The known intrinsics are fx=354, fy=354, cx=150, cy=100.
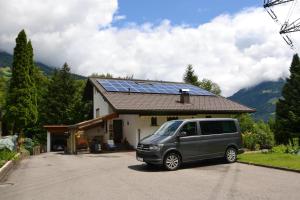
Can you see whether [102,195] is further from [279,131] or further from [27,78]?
[279,131]

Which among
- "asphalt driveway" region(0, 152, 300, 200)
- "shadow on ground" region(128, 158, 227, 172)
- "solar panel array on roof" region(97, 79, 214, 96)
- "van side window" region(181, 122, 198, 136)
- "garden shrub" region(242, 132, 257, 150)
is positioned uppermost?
"solar panel array on roof" region(97, 79, 214, 96)

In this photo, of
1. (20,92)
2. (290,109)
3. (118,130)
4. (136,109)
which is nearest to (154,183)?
(136,109)

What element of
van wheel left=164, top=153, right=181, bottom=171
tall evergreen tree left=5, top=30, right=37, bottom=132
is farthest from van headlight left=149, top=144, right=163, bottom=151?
tall evergreen tree left=5, top=30, right=37, bottom=132

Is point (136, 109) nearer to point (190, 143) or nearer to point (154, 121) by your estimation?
point (154, 121)

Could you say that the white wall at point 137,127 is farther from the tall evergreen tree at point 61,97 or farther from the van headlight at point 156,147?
the tall evergreen tree at point 61,97

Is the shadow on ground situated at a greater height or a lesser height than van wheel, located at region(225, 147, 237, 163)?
lesser

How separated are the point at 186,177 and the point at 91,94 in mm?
26602

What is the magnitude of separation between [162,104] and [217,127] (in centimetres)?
1224

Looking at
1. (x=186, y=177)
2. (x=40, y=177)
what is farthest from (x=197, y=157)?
(x=40, y=177)

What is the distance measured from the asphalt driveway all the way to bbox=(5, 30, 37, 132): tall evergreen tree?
17442 mm

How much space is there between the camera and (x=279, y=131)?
44.2 metres

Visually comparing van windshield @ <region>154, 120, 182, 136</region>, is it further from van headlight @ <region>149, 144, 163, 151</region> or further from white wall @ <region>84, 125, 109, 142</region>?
white wall @ <region>84, 125, 109, 142</region>

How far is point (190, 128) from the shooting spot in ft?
50.0

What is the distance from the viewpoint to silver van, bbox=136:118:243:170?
14391mm
